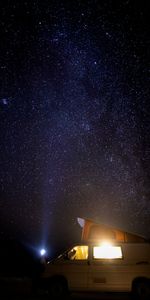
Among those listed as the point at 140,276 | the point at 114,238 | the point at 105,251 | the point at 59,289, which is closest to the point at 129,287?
the point at 140,276

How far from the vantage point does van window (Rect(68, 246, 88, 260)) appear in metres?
9.88

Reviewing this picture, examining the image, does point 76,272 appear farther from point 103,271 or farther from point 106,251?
point 106,251

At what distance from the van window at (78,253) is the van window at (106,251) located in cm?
33

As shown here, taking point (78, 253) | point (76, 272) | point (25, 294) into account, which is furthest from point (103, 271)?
point (25, 294)

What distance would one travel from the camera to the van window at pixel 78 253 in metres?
9.88

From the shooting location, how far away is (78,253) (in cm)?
1019

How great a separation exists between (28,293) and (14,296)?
0.92 m

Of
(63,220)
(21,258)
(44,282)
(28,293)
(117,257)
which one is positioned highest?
(117,257)

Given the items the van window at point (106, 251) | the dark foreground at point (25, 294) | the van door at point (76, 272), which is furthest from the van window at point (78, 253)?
the dark foreground at point (25, 294)

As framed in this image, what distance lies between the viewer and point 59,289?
9.46 meters

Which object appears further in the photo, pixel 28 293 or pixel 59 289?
pixel 28 293

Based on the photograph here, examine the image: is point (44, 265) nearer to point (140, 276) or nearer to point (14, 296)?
point (14, 296)

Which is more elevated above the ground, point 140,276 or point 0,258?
point 140,276

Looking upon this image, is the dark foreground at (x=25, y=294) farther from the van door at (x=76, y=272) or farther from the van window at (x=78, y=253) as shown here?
the van window at (x=78, y=253)
